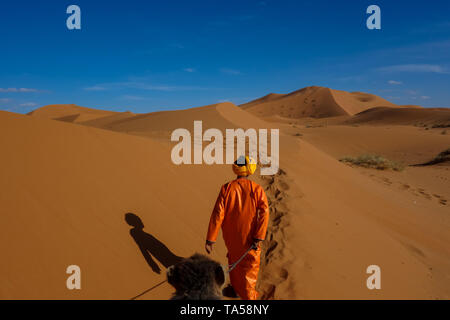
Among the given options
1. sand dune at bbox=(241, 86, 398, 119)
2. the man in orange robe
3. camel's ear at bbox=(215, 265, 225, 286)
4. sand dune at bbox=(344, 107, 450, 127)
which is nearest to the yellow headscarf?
the man in orange robe

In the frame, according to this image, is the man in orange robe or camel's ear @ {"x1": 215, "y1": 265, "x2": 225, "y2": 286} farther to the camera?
the man in orange robe

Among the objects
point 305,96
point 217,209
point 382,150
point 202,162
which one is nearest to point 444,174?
point 382,150

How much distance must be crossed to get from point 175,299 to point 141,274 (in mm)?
1110

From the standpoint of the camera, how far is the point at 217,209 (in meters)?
2.68

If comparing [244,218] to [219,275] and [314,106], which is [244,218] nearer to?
[219,275]

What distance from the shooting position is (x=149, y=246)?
2.97m

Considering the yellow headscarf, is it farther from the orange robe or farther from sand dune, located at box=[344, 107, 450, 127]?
sand dune, located at box=[344, 107, 450, 127]

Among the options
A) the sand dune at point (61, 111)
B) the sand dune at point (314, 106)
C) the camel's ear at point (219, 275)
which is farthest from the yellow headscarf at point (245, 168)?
the sand dune at point (314, 106)

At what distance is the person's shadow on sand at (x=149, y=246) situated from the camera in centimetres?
286

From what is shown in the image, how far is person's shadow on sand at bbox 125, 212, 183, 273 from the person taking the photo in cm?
286

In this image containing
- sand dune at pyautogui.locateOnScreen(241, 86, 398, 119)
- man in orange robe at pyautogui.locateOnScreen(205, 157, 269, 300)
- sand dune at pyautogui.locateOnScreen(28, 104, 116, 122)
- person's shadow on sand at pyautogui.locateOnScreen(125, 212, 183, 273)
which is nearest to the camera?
man in orange robe at pyautogui.locateOnScreen(205, 157, 269, 300)

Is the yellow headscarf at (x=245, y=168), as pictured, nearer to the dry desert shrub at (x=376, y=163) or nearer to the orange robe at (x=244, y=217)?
the orange robe at (x=244, y=217)

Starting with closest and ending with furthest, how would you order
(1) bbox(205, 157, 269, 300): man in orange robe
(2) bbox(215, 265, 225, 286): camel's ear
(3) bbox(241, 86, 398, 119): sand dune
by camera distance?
(2) bbox(215, 265, 225, 286): camel's ear → (1) bbox(205, 157, 269, 300): man in orange robe → (3) bbox(241, 86, 398, 119): sand dune
